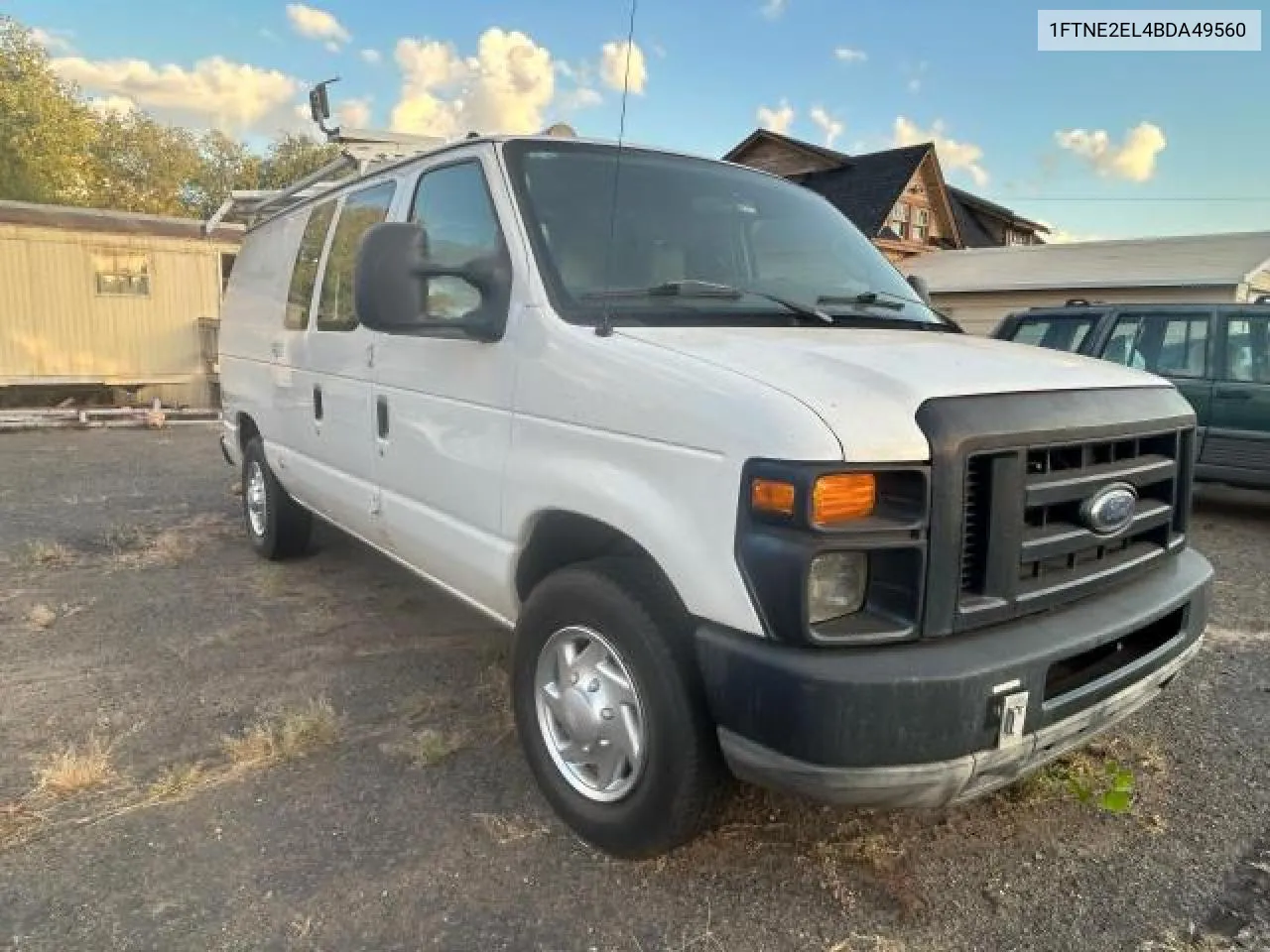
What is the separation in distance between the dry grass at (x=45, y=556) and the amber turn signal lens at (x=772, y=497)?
523 cm

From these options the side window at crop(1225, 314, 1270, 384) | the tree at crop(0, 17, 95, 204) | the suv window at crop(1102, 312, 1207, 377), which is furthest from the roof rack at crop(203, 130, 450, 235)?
the tree at crop(0, 17, 95, 204)

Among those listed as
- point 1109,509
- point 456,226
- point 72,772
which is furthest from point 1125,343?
point 72,772

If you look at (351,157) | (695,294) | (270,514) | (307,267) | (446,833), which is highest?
(351,157)

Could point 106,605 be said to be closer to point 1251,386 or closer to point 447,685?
point 447,685

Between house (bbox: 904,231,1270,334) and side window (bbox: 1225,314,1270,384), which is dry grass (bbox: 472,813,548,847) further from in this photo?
house (bbox: 904,231,1270,334)

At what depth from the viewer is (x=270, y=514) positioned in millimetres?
5371

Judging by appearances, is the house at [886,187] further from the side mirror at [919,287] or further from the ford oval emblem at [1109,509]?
the ford oval emblem at [1109,509]

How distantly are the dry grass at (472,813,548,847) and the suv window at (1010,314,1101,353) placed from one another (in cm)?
686

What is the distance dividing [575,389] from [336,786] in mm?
1573

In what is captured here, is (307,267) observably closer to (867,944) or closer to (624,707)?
(624,707)

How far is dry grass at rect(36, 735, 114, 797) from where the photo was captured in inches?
112

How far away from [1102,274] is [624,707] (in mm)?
21591

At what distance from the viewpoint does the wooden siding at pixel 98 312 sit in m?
14.5

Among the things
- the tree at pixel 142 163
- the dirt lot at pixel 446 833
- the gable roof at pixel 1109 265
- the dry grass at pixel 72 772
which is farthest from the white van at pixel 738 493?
the tree at pixel 142 163
